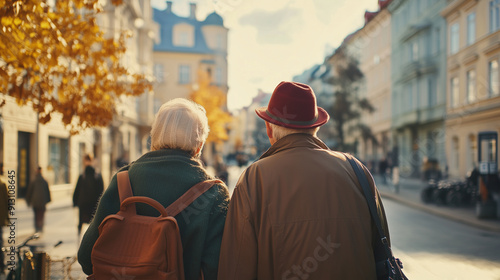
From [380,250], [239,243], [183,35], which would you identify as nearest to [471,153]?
[380,250]

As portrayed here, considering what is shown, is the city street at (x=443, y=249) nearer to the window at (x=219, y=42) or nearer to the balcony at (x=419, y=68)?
the balcony at (x=419, y=68)

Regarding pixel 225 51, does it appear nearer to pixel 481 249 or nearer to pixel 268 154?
pixel 481 249

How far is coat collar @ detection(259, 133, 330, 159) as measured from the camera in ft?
8.73

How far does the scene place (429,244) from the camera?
32.1 ft

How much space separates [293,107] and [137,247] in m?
1.14

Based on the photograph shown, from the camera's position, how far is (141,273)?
2.37 metres

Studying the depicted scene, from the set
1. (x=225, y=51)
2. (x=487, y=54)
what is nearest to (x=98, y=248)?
(x=487, y=54)

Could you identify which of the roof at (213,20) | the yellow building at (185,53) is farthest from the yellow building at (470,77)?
the roof at (213,20)

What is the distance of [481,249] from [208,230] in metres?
8.28

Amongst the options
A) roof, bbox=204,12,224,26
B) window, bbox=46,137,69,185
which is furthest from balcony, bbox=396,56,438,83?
roof, bbox=204,12,224,26

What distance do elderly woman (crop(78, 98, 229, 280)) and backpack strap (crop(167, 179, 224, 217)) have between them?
0.03 meters

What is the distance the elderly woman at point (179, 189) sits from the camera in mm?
2619

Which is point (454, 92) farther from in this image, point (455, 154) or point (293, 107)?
point (293, 107)

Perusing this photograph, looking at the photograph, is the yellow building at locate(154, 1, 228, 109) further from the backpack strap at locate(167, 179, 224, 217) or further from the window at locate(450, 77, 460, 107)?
the backpack strap at locate(167, 179, 224, 217)
